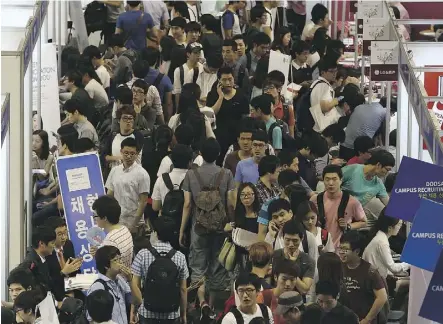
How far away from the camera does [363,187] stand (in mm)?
12320

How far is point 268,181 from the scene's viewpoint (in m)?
11.7

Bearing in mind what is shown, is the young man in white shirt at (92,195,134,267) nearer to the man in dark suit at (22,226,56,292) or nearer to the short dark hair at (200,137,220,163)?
the man in dark suit at (22,226,56,292)

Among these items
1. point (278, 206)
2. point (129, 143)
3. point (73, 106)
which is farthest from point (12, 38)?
point (278, 206)

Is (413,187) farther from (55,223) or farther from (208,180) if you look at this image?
(55,223)

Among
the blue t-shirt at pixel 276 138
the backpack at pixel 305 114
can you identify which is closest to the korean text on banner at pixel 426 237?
the blue t-shirt at pixel 276 138

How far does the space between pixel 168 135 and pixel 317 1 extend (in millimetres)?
7627

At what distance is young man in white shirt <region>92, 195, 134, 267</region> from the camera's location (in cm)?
1082

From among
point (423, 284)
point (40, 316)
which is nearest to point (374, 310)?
point (423, 284)

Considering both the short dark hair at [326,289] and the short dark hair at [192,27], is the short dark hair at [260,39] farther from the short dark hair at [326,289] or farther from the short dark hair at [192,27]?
the short dark hair at [326,289]

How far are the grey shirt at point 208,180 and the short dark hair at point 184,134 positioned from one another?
0.58 metres

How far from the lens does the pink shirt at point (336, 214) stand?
11672 mm

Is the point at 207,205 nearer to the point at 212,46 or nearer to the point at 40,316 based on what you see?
the point at 40,316

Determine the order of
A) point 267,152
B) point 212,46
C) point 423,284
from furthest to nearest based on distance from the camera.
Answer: point 212,46, point 267,152, point 423,284

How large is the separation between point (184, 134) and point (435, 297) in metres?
4.29
